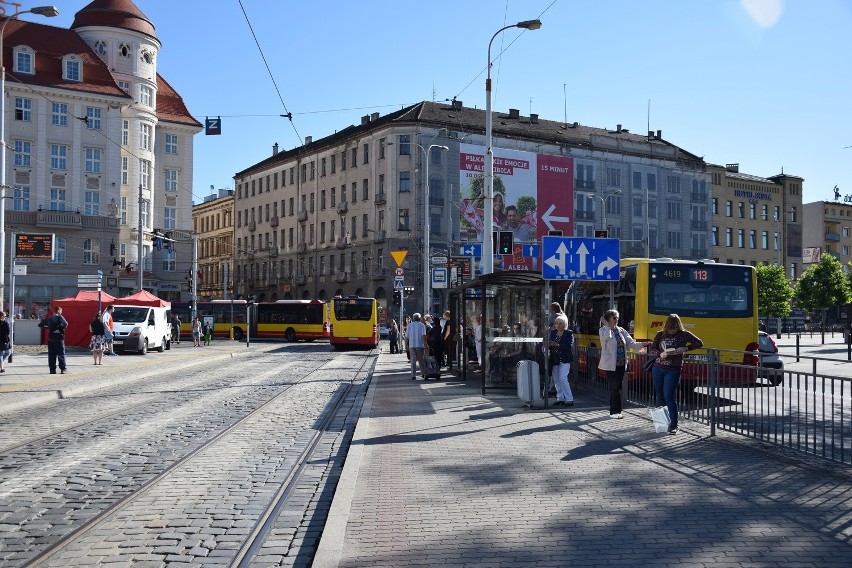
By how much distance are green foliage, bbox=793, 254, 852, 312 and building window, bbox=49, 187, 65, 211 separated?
57.1m

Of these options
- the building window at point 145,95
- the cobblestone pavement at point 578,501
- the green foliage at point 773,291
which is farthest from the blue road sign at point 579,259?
the green foliage at point 773,291

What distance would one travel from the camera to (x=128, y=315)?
129 ft

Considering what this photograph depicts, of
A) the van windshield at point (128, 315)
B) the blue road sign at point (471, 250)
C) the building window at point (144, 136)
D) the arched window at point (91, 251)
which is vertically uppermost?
the building window at point (144, 136)

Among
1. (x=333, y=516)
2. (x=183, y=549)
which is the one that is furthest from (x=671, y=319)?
(x=183, y=549)

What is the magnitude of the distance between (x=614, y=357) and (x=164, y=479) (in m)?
7.49

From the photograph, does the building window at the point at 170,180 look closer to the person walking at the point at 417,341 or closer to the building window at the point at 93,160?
the building window at the point at 93,160

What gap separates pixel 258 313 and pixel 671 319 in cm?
5649

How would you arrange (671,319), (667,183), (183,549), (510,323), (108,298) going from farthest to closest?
(667,183) < (108,298) < (510,323) < (671,319) < (183,549)

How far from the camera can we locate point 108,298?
40.6 metres

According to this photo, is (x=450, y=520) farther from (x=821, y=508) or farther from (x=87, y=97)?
(x=87, y=97)

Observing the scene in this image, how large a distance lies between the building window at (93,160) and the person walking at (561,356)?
53.5 metres

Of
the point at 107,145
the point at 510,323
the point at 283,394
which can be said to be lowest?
the point at 283,394

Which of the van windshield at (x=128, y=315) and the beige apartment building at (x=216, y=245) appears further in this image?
the beige apartment building at (x=216, y=245)

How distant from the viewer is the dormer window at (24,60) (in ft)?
199
